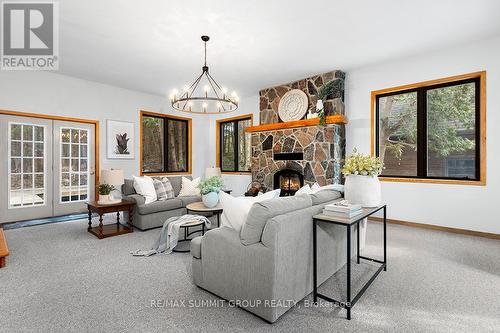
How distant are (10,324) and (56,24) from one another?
3.35 metres

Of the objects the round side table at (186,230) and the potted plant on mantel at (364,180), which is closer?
the potted plant on mantel at (364,180)

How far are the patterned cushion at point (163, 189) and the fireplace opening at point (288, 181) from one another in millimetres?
2305

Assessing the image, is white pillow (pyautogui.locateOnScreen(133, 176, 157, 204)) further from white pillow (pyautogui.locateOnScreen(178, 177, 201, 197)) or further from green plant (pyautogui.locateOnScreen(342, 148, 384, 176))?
green plant (pyautogui.locateOnScreen(342, 148, 384, 176))

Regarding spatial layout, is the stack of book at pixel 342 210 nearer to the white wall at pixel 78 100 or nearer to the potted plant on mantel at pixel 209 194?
the potted plant on mantel at pixel 209 194

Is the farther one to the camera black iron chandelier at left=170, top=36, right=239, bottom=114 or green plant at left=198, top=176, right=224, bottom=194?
green plant at left=198, top=176, right=224, bottom=194

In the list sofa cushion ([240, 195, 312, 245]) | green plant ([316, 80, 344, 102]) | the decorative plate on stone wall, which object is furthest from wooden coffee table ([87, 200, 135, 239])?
green plant ([316, 80, 344, 102])

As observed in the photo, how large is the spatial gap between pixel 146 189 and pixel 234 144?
11.1 ft

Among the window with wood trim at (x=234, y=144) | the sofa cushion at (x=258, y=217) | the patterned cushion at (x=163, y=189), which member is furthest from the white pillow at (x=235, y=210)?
the window with wood trim at (x=234, y=144)

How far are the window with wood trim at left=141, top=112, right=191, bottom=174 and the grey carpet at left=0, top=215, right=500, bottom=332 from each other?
344 centimetres

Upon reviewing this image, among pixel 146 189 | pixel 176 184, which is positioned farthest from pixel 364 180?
pixel 176 184

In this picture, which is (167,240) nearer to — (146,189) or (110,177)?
(146,189)

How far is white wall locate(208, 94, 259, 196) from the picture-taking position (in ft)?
22.3

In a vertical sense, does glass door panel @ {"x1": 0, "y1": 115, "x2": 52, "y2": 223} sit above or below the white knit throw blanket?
above

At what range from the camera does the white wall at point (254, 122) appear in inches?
268
